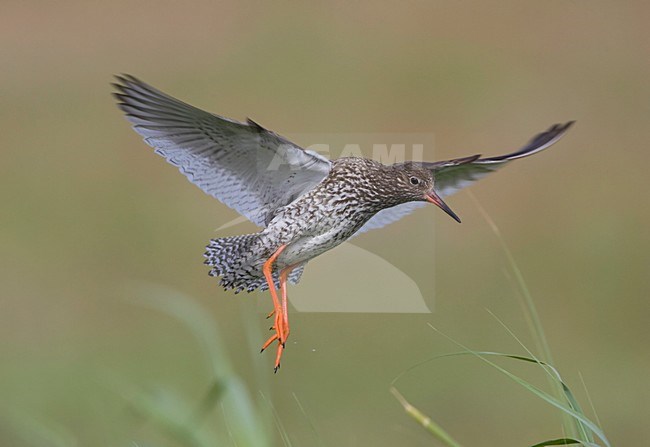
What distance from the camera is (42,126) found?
1667 centimetres

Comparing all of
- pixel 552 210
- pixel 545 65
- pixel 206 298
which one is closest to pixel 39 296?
pixel 206 298

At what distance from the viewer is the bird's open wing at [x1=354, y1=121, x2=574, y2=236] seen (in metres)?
4.87

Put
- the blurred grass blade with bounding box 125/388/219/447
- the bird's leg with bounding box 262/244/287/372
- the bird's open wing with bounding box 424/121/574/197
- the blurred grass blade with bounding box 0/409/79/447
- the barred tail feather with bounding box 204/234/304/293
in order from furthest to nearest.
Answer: the bird's open wing with bounding box 424/121/574/197, the barred tail feather with bounding box 204/234/304/293, the blurred grass blade with bounding box 0/409/79/447, the bird's leg with bounding box 262/244/287/372, the blurred grass blade with bounding box 125/388/219/447

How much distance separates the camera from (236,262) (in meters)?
4.57

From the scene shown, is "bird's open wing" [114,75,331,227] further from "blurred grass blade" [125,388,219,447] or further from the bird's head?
"blurred grass blade" [125,388,219,447]

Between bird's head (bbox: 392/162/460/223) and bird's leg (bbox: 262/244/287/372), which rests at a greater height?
bird's head (bbox: 392/162/460/223)

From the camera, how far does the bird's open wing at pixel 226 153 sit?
173 inches

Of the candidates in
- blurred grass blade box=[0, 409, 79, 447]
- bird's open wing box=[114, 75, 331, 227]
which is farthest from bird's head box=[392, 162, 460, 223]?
blurred grass blade box=[0, 409, 79, 447]

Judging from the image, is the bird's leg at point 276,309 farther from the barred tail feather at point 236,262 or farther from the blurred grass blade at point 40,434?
the blurred grass blade at point 40,434

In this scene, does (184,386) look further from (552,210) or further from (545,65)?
(545,65)

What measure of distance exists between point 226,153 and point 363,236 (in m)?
5.97

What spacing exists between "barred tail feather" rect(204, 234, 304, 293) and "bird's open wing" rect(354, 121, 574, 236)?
57 cm

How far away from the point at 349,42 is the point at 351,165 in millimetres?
14040

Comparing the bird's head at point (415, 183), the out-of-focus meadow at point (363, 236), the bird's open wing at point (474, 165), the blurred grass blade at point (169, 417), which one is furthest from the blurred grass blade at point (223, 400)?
the out-of-focus meadow at point (363, 236)
